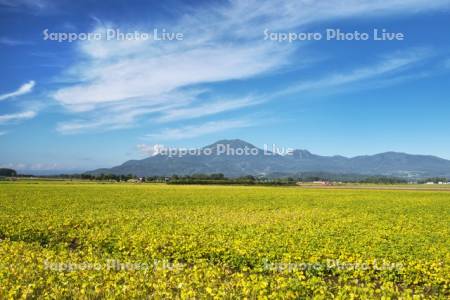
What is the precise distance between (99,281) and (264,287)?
5028mm

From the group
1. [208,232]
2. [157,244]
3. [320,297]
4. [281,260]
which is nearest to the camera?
[320,297]

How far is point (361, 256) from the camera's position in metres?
14.9

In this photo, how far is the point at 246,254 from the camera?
15.5 m

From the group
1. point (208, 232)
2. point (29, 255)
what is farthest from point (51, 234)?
point (208, 232)

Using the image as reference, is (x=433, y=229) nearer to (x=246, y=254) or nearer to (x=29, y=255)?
(x=246, y=254)

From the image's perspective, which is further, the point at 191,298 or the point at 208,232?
the point at 208,232

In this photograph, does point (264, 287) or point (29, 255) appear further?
point (29, 255)

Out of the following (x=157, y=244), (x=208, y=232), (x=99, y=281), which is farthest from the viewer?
(x=208, y=232)

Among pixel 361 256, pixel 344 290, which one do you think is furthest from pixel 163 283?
pixel 361 256

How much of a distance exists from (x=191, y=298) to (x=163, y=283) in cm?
124

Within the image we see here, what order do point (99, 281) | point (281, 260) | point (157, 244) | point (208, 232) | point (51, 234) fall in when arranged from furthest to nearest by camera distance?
point (51, 234), point (208, 232), point (157, 244), point (281, 260), point (99, 281)

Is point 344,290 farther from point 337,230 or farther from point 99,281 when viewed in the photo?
point 337,230

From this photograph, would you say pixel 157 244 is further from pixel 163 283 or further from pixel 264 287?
pixel 264 287

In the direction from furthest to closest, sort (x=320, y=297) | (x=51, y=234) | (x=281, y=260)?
(x=51, y=234) → (x=281, y=260) → (x=320, y=297)
